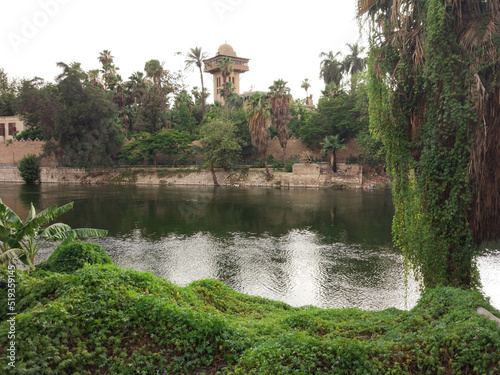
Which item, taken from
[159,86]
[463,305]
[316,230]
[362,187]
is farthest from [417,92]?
[159,86]

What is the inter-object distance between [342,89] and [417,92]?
40.2 metres

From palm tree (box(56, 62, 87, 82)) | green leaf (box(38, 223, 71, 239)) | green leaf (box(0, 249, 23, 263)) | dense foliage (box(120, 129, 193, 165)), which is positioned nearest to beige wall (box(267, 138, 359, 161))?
dense foliage (box(120, 129, 193, 165))

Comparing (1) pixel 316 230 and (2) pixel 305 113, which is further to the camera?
(2) pixel 305 113

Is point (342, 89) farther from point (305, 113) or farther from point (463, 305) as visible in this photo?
point (463, 305)

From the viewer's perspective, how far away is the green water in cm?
1095

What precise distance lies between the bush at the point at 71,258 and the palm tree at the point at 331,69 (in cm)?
4699

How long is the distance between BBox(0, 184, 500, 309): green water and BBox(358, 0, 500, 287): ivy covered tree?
96.5 inches

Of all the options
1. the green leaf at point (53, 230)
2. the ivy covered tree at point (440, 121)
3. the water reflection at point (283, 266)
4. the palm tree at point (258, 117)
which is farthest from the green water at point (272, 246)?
the palm tree at point (258, 117)

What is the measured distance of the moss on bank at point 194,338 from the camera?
4355mm

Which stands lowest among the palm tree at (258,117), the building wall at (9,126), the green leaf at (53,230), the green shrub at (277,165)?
the green leaf at (53,230)

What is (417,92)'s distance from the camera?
7.80 metres

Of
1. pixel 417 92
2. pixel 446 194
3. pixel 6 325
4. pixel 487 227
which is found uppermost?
pixel 417 92

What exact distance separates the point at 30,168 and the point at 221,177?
90.6ft

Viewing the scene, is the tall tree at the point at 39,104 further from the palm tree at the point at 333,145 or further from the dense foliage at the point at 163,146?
the palm tree at the point at 333,145
